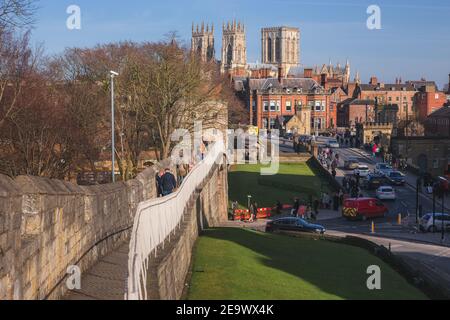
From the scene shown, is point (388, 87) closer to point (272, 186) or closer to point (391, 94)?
point (391, 94)

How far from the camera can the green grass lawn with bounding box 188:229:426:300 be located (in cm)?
1675

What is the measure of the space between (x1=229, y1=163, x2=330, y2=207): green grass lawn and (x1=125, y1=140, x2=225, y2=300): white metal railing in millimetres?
29735

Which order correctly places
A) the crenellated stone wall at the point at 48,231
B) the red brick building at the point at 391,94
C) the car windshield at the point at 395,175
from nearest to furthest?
the crenellated stone wall at the point at 48,231 → the car windshield at the point at 395,175 → the red brick building at the point at 391,94

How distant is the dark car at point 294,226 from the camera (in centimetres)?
3472

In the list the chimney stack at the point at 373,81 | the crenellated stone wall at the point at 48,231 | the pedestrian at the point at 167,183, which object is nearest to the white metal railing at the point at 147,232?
the pedestrian at the point at 167,183

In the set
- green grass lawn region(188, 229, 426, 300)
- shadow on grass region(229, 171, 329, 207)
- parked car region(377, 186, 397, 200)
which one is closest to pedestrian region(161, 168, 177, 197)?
green grass lawn region(188, 229, 426, 300)

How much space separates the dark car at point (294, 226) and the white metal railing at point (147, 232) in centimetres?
1405

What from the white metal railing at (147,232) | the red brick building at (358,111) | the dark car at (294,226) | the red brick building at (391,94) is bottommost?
the dark car at (294,226)

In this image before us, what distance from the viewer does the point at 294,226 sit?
35.2 m

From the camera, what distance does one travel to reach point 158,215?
47.7 feet

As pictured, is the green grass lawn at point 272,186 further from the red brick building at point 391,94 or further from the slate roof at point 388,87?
the slate roof at point 388,87

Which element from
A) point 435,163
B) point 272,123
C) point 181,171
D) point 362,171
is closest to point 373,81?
point 272,123
